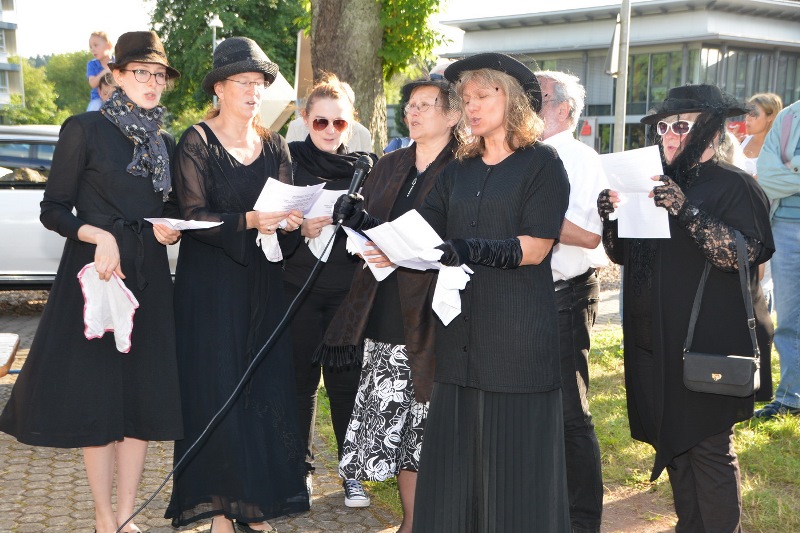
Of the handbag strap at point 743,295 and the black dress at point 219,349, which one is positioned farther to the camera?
the black dress at point 219,349

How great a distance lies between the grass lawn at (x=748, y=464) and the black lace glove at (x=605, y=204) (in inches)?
75.1

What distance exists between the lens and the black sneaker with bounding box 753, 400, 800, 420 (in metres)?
6.27

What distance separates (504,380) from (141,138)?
1.99 meters

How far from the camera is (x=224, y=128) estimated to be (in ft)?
13.7

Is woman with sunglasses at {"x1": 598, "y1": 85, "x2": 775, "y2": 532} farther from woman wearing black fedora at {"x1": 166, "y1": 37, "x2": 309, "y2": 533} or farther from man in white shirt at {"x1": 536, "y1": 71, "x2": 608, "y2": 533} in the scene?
woman wearing black fedora at {"x1": 166, "y1": 37, "x2": 309, "y2": 533}

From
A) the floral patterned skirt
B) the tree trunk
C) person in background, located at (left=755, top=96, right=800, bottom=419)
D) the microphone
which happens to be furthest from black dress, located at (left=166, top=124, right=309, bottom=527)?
the tree trunk

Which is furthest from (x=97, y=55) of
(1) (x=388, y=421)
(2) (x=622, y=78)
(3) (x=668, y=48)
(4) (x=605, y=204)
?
(3) (x=668, y=48)

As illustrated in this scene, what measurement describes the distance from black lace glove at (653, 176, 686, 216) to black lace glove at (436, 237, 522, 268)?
2.64 feet

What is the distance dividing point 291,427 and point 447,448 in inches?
46.7

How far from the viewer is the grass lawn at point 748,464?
468 cm

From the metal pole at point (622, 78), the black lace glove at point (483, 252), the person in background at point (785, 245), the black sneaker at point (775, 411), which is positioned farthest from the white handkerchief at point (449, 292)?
the metal pole at point (622, 78)

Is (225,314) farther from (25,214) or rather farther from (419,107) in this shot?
(25,214)

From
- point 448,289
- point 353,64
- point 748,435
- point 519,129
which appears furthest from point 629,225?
point 353,64

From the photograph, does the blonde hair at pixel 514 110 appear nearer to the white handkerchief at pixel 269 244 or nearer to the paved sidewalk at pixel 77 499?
the white handkerchief at pixel 269 244
